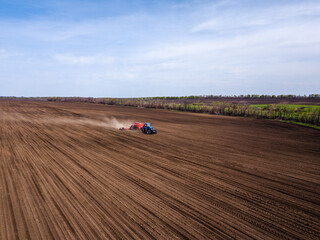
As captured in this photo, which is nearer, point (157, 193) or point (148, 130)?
point (157, 193)

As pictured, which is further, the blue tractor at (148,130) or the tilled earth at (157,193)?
the blue tractor at (148,130)

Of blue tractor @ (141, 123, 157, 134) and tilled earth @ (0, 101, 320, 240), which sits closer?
tilled earth @ (0, 101, 320, 240)

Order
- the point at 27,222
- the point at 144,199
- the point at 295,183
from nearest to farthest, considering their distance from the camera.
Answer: the point at 27,222, the point at 144,199, the point at 295,183

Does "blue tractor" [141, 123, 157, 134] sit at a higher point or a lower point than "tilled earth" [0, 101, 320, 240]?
higher

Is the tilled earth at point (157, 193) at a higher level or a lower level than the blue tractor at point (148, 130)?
lower

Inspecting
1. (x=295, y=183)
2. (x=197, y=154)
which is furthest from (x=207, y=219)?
(x=197, y=154)

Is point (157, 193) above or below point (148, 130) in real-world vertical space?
below

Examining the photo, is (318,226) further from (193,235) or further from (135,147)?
(135,147)

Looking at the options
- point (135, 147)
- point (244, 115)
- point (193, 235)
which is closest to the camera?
point (193, 235)
